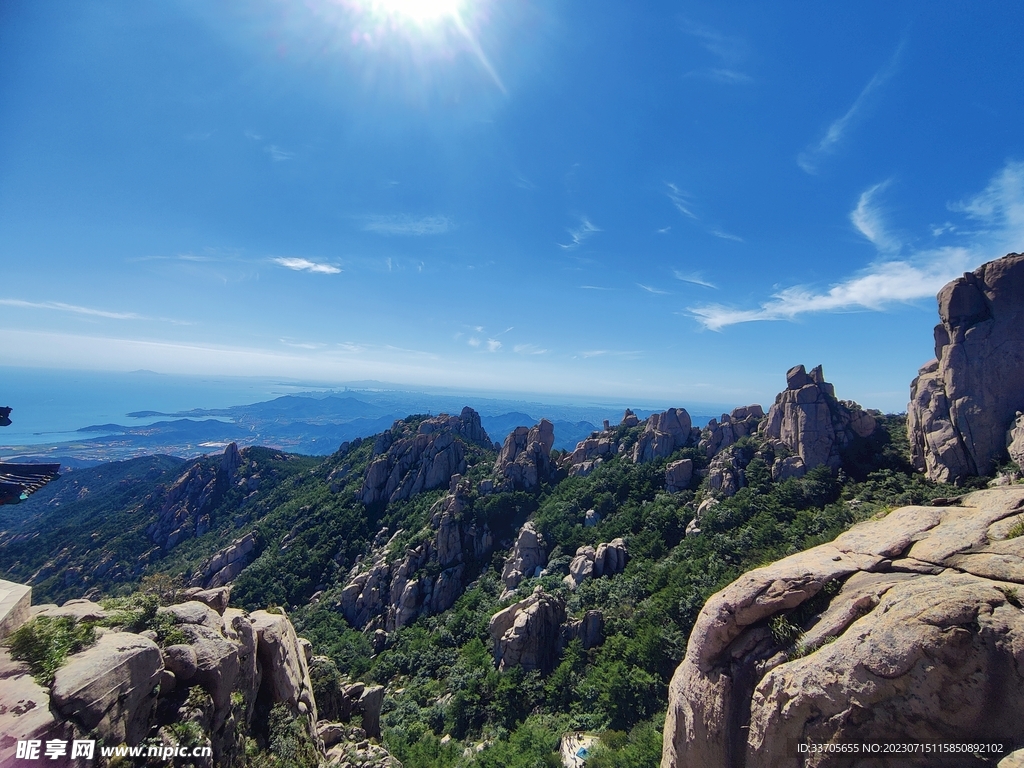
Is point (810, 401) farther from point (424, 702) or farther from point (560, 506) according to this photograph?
point (424, 702)

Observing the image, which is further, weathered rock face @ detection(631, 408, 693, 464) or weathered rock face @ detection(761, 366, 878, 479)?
weathered rock face @ detection(631, 408, 693, 464)

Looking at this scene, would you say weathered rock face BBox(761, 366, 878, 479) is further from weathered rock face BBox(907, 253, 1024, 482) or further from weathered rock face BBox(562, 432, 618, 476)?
weathered rock face BBox(562, 432, 618, 476)

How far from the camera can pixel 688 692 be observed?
10.8 metres

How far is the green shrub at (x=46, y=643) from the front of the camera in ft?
30.9

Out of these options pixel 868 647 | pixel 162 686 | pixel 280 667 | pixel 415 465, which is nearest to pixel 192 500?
pixel 415 465

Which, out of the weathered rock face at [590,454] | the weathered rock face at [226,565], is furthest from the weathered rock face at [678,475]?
the weathered rock face at [226,565]

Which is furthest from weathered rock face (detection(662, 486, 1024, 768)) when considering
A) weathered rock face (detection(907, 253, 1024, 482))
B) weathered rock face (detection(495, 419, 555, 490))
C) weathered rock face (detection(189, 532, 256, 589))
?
weathered rock face (detection(189, 532, 256, 589))

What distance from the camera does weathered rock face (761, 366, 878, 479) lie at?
4256 centimetres

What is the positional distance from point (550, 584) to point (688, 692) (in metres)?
32.4

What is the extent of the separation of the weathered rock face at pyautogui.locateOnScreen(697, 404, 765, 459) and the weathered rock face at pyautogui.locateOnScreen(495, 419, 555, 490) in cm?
2486

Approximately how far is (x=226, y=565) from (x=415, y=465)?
1203 inches

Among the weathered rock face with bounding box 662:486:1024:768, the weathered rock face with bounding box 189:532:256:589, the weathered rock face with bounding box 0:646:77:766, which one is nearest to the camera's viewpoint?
the weathered rock face with bounding box 662:486:1024:768

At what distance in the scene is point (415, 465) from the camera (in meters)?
72.4

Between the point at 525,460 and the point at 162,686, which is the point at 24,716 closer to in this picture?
the point at 162,686
